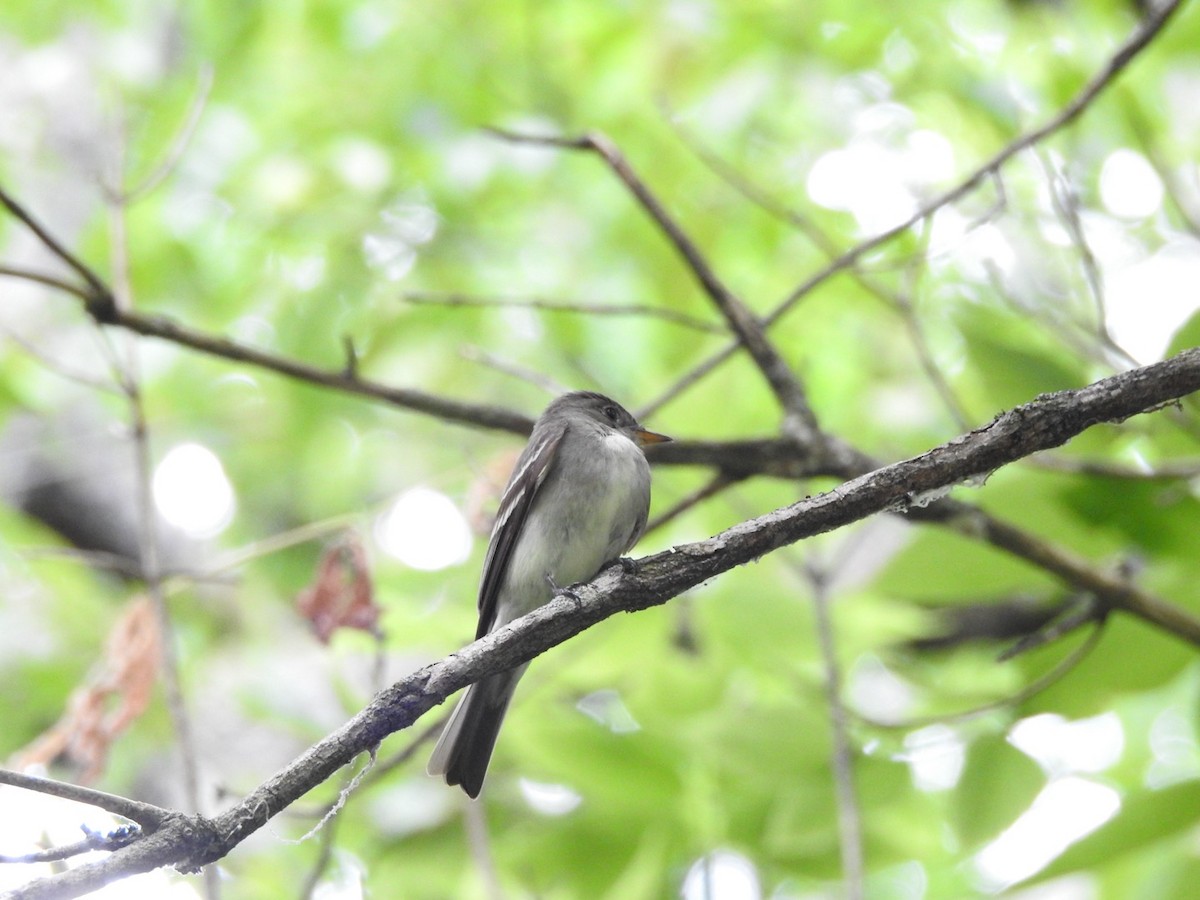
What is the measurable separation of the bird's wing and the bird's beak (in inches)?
9.7

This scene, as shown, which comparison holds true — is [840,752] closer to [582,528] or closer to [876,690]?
[582,528]

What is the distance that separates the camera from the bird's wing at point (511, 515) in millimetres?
3506

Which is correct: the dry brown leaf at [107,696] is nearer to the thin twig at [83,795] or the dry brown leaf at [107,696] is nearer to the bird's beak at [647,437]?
the bird's beak at [647,437]

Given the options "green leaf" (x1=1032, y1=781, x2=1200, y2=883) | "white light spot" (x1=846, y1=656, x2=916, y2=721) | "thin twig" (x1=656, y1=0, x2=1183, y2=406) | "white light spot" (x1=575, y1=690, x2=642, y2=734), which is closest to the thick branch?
"green leaf" (x1=1032, y1=781, x2=1200, y2=883)

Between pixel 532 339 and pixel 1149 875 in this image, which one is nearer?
pixel 1149 875

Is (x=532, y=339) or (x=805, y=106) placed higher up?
(x=805, y=106)

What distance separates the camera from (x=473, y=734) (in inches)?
126

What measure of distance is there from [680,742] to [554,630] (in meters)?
1.38

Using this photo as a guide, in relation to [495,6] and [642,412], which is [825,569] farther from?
[495,6]

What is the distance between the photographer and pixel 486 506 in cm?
398

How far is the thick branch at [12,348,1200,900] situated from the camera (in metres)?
1.72

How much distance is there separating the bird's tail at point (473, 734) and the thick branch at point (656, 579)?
1.04 metres

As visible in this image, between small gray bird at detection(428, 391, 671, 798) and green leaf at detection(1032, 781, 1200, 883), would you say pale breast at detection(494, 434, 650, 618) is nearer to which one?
small gray bird at detection(428, 391, 671, 798)

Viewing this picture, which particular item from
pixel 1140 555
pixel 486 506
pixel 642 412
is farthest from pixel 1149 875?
pixel 486 506
